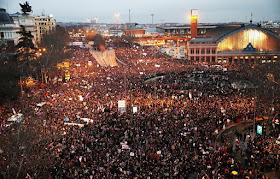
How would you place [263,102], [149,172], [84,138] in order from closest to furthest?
[149,172] < [84,138] < [263,102]

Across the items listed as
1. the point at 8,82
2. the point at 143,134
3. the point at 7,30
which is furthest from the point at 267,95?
the point at 7,30

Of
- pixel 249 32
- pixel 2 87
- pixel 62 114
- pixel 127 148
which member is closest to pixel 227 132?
pixel 127 148

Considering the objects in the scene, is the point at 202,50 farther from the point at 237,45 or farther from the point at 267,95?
the point at 267,95

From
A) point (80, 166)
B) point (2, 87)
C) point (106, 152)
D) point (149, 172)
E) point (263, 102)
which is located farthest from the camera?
point (2, 87)

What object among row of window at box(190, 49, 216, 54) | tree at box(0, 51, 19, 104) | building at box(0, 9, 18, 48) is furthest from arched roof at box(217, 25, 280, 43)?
tree at box(0, 51, 19, 104)

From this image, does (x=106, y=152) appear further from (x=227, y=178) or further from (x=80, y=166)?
(x=227, y=178)

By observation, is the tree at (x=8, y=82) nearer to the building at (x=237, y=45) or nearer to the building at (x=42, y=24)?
the building at (x=237, y=45)
